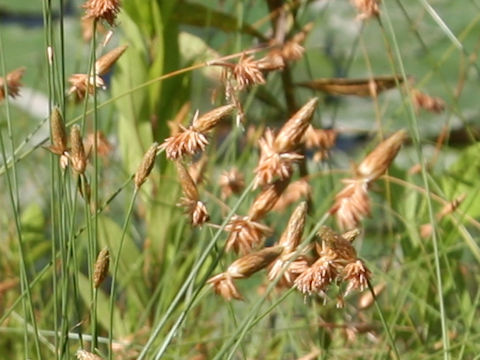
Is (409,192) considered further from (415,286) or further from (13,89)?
(13,89)

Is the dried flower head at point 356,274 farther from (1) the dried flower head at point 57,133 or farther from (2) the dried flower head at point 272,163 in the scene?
(1) the dried flower head at point 57,133

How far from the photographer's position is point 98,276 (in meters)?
0.79

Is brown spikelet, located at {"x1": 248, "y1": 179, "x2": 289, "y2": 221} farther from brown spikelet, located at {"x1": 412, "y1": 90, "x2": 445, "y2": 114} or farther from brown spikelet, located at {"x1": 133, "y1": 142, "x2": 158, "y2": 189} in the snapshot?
brown spikelet, located at {"x1": 412, "y1": 90, "x2": 445, "y2": 114}

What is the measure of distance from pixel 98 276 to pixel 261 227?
0.11 meters

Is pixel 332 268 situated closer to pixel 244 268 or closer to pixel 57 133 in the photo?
pixel 244 268

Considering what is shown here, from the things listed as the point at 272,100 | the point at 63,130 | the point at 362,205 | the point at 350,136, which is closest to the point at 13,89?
the point at 63,130

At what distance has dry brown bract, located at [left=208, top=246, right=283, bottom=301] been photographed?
744 mm

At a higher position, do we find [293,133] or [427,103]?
[293,133]

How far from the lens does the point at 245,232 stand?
2.59 feet

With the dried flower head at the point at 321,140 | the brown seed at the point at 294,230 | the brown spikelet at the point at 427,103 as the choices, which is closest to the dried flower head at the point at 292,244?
the brown seed at the point at 294,230

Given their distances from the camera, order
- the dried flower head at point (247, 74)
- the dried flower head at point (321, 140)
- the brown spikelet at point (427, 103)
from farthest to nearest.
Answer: the brown spikelet at point (427, 103)
the dried flower head at point (321, 140)
the dried flower head at point (247, 74)

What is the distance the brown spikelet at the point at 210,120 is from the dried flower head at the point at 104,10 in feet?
0.29

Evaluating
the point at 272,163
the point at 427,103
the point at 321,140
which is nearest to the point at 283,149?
the point at 272,163

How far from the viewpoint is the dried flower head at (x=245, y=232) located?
0.79 meters
